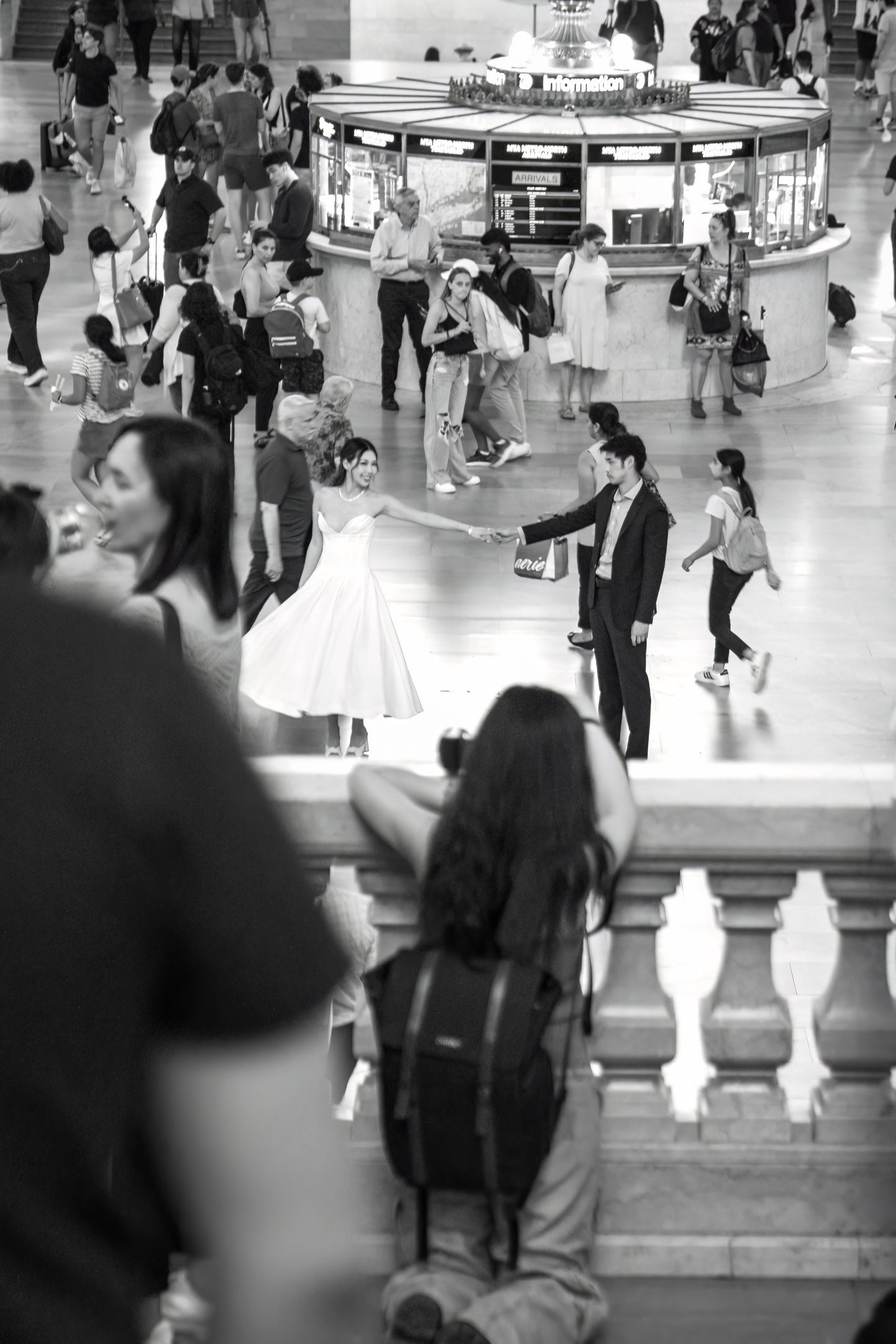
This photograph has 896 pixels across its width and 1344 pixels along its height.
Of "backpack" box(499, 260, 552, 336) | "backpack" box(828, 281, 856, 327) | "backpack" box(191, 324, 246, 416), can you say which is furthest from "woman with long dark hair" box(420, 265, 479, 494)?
"backpack" box(828, 281, 856, 327)

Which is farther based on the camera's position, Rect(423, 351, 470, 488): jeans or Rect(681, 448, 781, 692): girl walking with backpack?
Rect(423, 351, 470, 488): jeans

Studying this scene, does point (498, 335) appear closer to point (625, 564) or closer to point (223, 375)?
point (223, 375)

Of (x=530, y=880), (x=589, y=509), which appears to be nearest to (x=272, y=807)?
(x=530, y=880)

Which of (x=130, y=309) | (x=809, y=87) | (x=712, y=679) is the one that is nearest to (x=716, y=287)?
(x=130, y=309)

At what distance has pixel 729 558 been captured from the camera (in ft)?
36.2

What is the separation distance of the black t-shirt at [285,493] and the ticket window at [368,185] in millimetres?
8144

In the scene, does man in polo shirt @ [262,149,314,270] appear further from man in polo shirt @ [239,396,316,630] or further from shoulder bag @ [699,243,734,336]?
man in polo shirt @ [239,396,316,630]

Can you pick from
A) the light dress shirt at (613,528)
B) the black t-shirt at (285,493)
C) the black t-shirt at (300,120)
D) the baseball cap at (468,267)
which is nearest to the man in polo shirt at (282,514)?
the black t-shirt at (285,493)

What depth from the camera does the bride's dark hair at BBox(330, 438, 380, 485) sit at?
980 centimetres

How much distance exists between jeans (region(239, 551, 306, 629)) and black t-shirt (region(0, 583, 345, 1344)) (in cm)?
963

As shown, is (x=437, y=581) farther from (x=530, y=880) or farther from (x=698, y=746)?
(x=530, y=880)

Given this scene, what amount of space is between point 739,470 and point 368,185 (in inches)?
343

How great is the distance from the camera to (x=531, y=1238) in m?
3.44

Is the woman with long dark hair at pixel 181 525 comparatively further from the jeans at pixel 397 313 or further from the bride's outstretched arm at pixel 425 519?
the jeans at pixel 397 313
